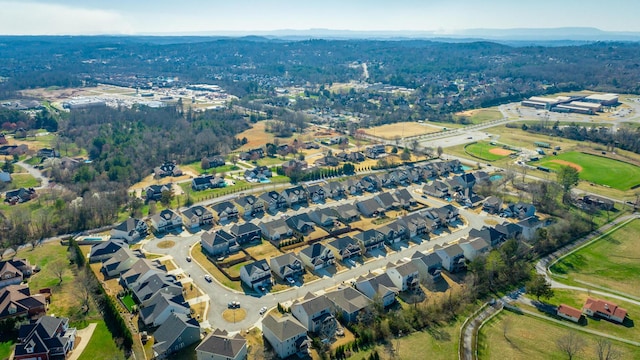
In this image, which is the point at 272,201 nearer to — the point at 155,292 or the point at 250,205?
the point at 250,205

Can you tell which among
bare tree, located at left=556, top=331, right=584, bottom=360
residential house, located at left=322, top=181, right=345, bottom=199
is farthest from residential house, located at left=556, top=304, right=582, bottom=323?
residential house, located at left=322, top=181, right=345, bottom=199

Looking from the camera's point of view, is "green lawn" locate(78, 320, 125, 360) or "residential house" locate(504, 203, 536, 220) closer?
"green lawn" locate(78, 320, 125, 360)

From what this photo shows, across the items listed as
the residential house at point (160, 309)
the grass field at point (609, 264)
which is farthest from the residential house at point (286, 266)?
the grass field at point (609, 264)

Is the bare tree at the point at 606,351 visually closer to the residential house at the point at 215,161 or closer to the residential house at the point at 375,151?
the residential house at the point at 375,151

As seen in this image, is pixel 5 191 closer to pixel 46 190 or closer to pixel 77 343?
pixel 46 190

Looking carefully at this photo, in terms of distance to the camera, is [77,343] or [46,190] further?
[46,190]

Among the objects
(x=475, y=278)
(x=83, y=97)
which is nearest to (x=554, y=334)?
(x=475, y=278)

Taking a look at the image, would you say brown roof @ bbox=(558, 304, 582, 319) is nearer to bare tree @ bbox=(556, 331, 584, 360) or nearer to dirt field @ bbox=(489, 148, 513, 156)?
bare tree @ bbox=(556, 331, 584, 360)
